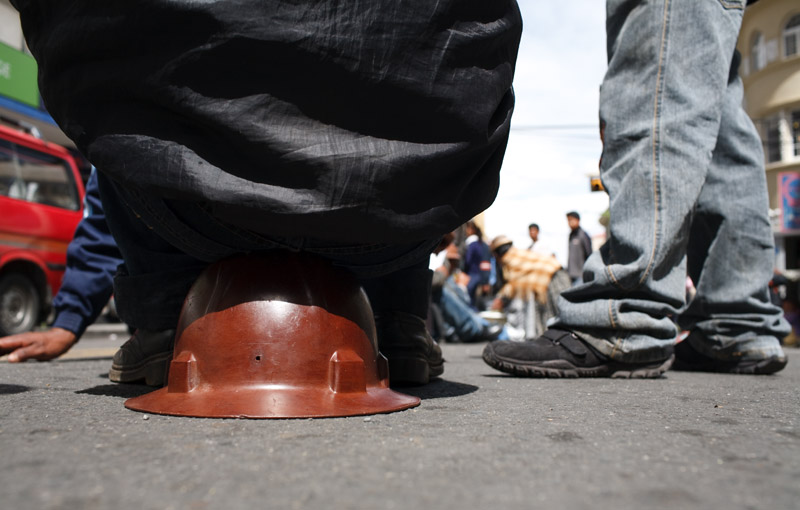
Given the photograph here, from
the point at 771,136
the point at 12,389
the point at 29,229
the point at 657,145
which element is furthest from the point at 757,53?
the point at 12,389

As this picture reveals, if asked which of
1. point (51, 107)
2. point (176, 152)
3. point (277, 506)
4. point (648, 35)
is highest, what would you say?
point (648, 35)

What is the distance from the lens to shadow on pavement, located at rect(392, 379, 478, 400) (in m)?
1.56

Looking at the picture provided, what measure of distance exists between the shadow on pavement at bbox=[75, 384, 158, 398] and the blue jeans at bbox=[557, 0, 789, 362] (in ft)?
3.98

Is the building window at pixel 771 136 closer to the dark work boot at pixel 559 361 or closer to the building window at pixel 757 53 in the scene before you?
the building window at pixel 757 53

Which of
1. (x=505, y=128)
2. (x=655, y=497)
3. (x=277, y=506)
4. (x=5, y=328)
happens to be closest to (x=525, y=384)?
(x=505, y=128)

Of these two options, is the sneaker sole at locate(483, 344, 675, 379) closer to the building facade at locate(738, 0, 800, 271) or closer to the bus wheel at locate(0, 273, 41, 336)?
the bus wheel at locate(0, 273, 41, 336)

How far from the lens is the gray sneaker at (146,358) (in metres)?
1.68

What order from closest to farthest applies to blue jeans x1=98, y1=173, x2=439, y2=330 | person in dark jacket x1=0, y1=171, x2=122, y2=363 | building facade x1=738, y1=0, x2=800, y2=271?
blue jeans x1=98, y1=173, x2=439, y2=330, person in dark jacket x1=0, y1=171, x2=122, y2=363, building facade x1=738, y1=0, x2=800, y2=271

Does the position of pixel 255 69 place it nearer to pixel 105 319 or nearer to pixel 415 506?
pixel 415 506

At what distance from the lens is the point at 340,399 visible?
1.21 m

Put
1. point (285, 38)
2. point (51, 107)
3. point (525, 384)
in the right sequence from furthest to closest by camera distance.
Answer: point (525, 384)
point (51, 107)
point (285, 38)

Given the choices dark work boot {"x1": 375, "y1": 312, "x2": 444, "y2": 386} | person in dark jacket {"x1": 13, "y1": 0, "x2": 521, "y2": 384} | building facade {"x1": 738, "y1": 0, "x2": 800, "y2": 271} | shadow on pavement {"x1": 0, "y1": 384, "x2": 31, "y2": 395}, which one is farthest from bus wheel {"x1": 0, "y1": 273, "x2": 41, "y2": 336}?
building facade {"x1": 738, "y1": 0, "x2": 800, "y2": 271}

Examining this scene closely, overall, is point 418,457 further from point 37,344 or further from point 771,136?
point 771,136

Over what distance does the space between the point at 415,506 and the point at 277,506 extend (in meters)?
0.13
